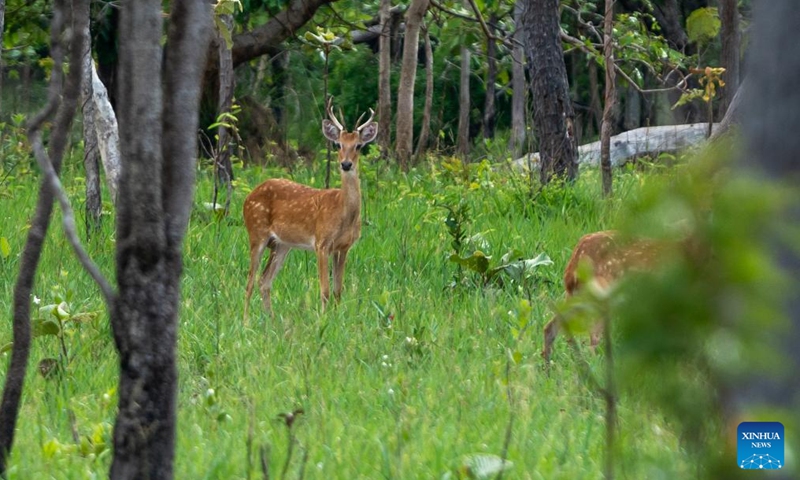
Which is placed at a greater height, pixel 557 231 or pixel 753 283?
pixel 753 283

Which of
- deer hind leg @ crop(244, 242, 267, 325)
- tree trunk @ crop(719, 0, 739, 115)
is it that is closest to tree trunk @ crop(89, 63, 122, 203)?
deer hind leg @ crop(244, 242, 267, 325)

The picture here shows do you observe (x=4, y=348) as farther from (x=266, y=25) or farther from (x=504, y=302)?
(x=266, y=25)

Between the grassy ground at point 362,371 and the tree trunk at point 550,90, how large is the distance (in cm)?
166

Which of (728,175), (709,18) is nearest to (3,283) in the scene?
(728,175)

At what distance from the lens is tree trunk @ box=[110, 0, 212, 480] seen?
3.30m

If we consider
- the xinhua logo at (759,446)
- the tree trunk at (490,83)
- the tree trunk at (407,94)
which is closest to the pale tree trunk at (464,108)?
the tree trunk at (490,83)

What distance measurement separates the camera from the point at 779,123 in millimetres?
1497

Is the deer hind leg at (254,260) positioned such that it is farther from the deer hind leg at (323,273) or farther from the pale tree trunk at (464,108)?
the pale tree trunk at (464,108)

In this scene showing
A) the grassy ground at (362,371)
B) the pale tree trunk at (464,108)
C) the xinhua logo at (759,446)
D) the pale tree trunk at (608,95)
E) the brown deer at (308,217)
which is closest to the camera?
the xinhua logo at (759,446)

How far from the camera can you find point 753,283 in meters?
1.49

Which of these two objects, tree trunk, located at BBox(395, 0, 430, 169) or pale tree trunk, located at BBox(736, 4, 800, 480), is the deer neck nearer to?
tree trunk, located at BBox(395, 0, 430, 169)

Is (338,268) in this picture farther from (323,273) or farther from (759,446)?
(759,446)

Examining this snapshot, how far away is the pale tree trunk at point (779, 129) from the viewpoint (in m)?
1.49

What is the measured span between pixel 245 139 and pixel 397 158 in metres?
3.42
